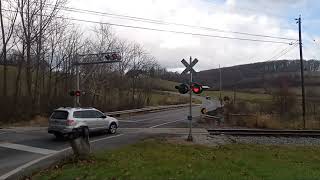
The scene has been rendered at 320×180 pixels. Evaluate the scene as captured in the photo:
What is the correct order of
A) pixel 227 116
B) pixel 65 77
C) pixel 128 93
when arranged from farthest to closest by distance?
pixel 128 93
pixel 65 77
pixel 227 116

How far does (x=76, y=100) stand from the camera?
3412 cm

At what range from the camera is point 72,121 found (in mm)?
21516

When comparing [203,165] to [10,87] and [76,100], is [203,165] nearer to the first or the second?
[76,100]

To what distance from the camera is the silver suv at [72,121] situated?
21344 mm

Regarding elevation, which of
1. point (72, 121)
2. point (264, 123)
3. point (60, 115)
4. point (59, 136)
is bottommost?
point (59, 136)

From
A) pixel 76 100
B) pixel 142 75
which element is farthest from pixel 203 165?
pixel 142 75

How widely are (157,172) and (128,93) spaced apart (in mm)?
54570

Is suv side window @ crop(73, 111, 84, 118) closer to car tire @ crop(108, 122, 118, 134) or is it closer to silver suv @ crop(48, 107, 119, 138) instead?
silver suv @ crop(48, 107, 119, 138)

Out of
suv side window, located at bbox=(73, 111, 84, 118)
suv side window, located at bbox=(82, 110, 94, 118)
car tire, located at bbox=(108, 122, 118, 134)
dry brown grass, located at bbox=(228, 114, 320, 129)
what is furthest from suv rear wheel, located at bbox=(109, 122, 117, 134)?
dry brown grass, located at bbox=(228, 114, 320, 129)

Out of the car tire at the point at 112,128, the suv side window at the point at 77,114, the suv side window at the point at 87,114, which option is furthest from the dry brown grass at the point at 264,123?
the suv side window at the point at 77,114

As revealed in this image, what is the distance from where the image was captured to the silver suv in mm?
21344

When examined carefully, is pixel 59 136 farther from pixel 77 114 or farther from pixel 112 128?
pixel 112 128

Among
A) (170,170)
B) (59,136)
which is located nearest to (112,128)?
(59,136)

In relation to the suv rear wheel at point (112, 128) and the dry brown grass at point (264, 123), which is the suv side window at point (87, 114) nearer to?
the suv rear wheel at point (112, 128)
